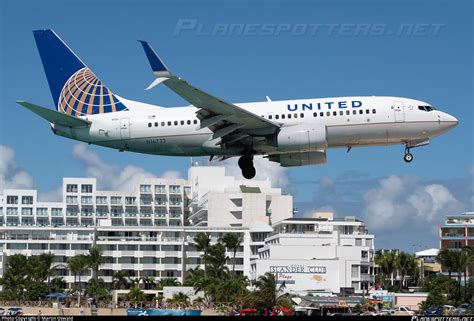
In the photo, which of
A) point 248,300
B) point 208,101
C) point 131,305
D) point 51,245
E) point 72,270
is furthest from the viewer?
point 51,245

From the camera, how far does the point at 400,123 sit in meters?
69.2

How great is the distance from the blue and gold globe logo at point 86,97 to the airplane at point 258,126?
1544mm

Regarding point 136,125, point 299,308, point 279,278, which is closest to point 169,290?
point 279,278

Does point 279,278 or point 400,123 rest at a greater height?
point 400,123

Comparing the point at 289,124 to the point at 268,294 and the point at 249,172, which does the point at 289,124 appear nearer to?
the point at 249,172

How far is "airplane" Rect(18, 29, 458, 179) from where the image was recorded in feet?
225

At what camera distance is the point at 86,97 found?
77.0 metres

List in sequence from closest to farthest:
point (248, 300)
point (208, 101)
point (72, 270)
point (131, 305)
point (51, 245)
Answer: point (208, 101) < point (248, 300) < point (131, 305) < point (72, 270) < point (51, 245)

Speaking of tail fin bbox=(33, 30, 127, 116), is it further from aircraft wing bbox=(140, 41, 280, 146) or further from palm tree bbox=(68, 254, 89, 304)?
palm tree bbox=(68, 254, 89, 304)

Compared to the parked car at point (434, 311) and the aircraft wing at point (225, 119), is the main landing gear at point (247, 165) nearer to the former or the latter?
the aircraft wing at point (225, 119)

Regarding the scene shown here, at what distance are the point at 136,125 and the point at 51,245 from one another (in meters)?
116

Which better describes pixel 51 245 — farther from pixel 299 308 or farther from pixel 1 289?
pixel 299 308

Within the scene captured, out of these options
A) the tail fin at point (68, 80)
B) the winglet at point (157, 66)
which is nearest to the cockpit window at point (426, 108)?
the winglet at point (157, 66)

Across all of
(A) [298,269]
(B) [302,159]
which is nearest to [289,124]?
(B) [302,159]
